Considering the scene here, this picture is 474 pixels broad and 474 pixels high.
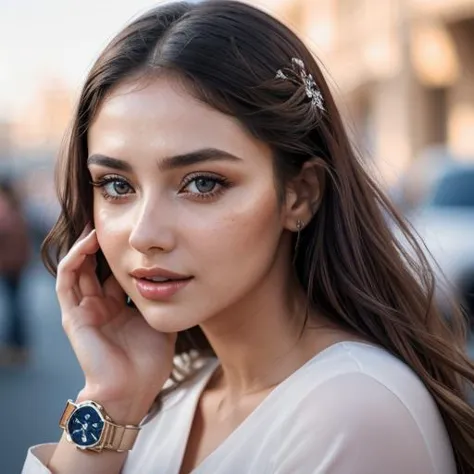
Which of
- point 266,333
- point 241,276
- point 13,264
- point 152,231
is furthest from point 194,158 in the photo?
point 13,264

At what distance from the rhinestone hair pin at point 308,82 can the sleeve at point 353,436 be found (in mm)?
647

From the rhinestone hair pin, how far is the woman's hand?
24.7 inches

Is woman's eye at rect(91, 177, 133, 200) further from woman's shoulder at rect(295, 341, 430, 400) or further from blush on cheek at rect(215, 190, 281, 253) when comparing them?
woman's shoulder at rect(295, 341, 430, 400)

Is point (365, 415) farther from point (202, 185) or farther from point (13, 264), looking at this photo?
point (13, 264)

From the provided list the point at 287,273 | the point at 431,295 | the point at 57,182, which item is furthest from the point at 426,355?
the point at 57,182

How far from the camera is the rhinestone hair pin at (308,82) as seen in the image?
2.27m

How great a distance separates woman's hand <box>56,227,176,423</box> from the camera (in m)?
2.39

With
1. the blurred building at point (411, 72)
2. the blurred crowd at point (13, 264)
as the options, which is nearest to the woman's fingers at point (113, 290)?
the blurred crowd at point (13, 264)

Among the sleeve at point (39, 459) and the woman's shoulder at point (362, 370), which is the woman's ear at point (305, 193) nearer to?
the woman's shoulder at point (362, 370)

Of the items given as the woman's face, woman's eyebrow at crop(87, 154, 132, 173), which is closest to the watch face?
the woman's face

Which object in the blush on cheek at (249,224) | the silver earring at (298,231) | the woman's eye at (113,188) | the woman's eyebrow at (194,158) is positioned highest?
the woman's eyebrow at (194,158)

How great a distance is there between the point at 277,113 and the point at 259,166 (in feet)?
0.40

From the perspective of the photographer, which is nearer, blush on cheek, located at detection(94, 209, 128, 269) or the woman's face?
the woman's face

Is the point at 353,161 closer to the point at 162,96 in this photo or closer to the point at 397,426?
the point at 162,96
